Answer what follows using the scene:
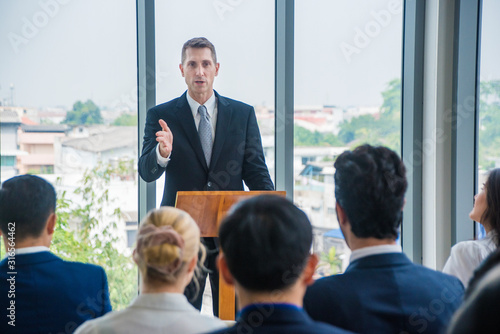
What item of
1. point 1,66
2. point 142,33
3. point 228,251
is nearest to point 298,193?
point 142,33

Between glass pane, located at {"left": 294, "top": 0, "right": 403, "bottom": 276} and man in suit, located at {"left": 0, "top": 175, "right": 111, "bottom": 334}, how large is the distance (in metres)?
2.31

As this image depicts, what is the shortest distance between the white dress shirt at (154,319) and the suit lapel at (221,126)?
1.65 metres

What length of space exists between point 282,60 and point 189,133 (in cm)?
113

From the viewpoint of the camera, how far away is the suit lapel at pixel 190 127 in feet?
9.71

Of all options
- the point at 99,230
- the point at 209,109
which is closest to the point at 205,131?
the point at 209,109

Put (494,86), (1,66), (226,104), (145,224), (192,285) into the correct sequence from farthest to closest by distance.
A: 1. (494,86)
2. (1,66)
3. (226,104)
4. (192,285)
5. (145,224)

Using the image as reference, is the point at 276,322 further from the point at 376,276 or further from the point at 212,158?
the point at 212,158

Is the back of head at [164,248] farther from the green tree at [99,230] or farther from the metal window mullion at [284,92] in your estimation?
the metal window mullion at [284,92]

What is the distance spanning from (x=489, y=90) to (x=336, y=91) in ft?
3.55

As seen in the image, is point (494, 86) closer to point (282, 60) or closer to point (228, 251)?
point (282, 60)

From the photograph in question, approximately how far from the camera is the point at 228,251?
1115 mm

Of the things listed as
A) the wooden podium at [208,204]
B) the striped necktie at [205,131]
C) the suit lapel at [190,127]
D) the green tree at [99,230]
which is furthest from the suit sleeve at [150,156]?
the green tree at [99,230]

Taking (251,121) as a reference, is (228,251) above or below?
below

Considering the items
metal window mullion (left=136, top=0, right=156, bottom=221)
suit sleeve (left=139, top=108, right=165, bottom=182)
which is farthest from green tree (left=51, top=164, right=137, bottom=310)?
suit sleeve (left=139, top=108, right=165, bottom=182)
